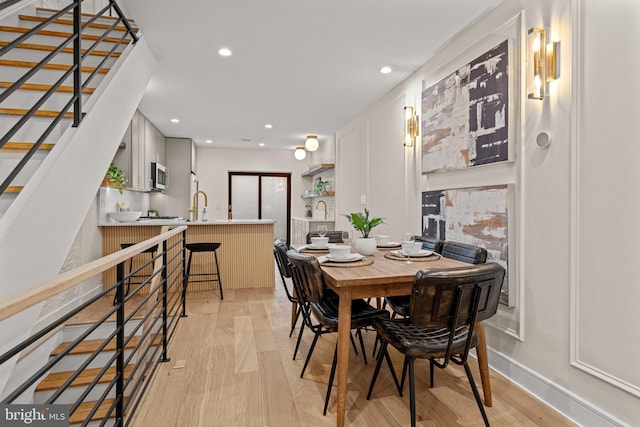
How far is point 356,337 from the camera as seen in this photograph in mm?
2918

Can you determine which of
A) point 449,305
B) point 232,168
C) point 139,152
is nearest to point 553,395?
point 449,305

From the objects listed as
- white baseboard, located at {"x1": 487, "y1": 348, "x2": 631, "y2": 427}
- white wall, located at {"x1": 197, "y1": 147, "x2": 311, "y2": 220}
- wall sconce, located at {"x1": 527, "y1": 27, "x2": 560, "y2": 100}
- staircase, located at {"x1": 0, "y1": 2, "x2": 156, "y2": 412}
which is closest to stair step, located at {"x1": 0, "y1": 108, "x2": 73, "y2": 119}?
staircase, located at {"x1": 0, "y1": 2, "x2": 156, "y2": 412}

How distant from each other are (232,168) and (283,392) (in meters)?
6.78

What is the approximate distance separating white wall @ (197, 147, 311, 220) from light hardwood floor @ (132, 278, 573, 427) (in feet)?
18.1

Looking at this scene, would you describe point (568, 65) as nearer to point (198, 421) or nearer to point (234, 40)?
point (234, 40)

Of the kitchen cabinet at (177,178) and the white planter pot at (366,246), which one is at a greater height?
the kitchen cabinet at (177,178)

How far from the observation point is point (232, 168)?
26.7ft

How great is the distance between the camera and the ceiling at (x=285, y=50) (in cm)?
247

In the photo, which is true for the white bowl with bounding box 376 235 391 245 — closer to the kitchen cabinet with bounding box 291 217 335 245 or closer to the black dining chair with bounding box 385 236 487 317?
the black dining chair with bounding box 385 236 487 317

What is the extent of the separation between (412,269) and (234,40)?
2487 millimetres

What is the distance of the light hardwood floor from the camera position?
1.79 m

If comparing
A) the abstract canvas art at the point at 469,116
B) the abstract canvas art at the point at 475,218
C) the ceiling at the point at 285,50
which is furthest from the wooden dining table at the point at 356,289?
the ceiling at the point at 285,50

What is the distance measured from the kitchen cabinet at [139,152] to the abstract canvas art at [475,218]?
154 inches

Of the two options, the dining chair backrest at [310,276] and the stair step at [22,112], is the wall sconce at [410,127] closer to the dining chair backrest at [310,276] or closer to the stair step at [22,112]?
the dining chair backrest at [310,276]
